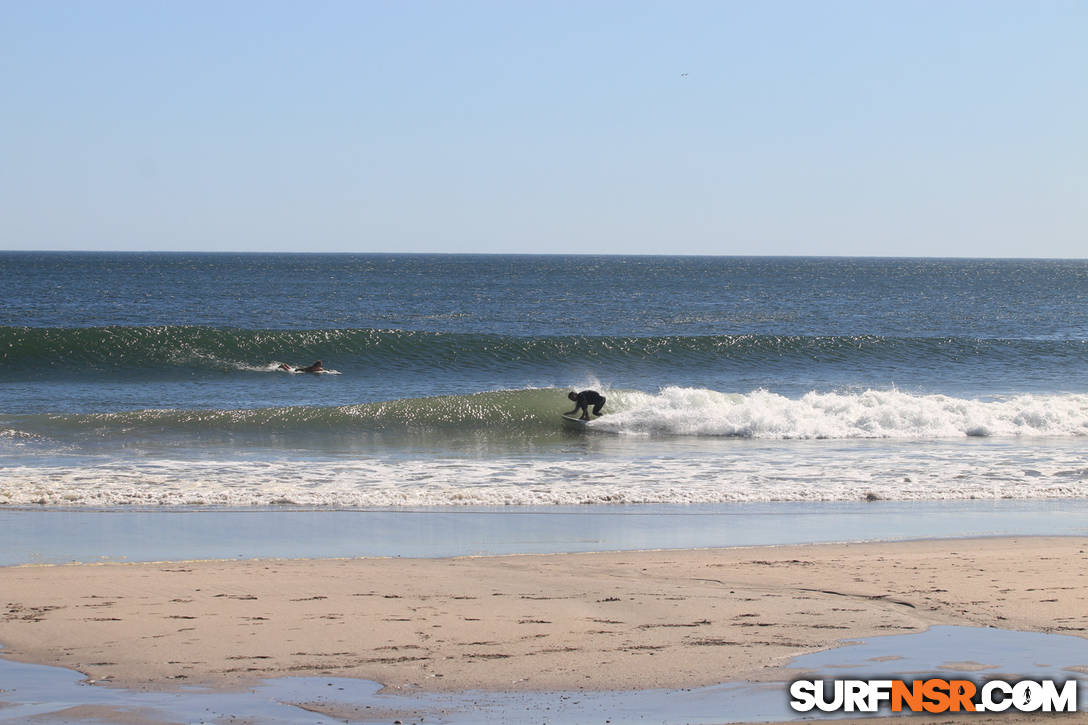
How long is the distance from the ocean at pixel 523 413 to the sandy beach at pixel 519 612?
3.58 m

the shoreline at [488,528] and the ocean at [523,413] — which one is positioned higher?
the ocean at [523,413]

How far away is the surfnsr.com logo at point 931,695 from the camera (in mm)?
5395

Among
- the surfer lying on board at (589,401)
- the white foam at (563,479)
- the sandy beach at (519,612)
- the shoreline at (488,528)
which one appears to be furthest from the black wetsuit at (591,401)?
the sandy beach at (519,612)

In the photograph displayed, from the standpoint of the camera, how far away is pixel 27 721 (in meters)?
5.23

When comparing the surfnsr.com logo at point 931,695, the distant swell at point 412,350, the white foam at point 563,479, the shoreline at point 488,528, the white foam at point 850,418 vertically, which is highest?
the distant swell at point 412,350

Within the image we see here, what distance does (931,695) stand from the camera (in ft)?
18.4

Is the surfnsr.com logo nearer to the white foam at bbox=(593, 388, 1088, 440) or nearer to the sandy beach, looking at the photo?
the sandy beach

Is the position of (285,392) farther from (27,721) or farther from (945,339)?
(945,339)

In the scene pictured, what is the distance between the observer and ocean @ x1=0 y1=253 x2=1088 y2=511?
13.4m

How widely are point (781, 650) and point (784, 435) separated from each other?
503 inches

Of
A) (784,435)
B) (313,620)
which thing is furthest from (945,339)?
(313,620)

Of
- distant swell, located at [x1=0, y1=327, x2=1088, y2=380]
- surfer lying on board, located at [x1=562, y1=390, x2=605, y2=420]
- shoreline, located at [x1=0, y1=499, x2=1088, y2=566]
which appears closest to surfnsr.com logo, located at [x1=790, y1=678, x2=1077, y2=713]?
shoreline, located at [x1=0, y1=499, x2=1088, y2=566]

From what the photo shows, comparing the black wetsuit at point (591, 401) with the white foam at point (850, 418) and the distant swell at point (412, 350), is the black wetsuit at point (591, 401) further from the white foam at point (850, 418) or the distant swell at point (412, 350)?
the distant swell at point (412, 350)

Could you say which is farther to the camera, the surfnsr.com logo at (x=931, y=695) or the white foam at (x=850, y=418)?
the white foam at (x=850, y=418)
